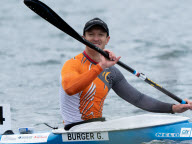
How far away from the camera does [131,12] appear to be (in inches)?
883

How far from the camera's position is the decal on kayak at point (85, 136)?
4250 millimetres

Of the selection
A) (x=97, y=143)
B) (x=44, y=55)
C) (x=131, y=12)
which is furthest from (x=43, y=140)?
(x=131, y=12)

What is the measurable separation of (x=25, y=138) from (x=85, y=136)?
88cm

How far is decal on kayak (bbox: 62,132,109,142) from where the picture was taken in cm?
425

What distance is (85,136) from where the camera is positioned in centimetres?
431

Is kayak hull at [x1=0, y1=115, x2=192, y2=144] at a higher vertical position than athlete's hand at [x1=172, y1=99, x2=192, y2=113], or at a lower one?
lower

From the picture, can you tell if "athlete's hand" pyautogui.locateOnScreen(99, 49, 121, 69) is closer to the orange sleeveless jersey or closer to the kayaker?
the kayaker

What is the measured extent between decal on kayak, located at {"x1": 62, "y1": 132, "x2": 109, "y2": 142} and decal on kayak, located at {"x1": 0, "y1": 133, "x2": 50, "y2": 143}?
341 mm

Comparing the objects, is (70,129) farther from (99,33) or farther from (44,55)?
(44,55)

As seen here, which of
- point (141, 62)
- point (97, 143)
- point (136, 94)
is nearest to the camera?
point (97, 143)

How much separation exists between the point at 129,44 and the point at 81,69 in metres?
12.4

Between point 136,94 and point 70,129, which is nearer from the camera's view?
point 70,129

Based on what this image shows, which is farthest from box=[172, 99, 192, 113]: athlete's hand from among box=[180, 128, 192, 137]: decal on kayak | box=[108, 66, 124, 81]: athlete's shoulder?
box=[108, 66, 124, 81]: athlete's shoulder

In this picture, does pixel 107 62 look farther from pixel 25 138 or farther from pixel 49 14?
pixel 25 138
